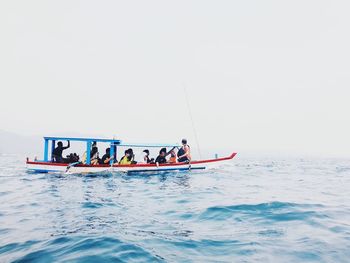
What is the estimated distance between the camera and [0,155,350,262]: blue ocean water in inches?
234

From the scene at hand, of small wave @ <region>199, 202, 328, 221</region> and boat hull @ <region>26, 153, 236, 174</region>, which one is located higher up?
boat hull @ <region>26, 153, 236, 174</region>

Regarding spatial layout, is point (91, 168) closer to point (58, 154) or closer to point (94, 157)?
point (94, 157)

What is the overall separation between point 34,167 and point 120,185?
8.46 m

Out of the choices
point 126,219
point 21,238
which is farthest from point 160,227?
point 21,238

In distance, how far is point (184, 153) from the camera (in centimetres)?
2214

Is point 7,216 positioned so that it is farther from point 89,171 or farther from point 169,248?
point 89,171

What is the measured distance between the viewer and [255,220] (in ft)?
28.7

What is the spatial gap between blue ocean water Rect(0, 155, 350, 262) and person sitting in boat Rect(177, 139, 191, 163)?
7.24 m

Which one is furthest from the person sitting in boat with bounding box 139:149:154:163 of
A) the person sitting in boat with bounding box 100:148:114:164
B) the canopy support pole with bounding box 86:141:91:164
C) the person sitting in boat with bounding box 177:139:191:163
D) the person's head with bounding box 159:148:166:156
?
the canopy support pole with bounding box 86:141:91:164

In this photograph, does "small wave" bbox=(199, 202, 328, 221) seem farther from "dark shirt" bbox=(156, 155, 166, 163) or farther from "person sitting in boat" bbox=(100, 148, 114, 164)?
"person sitting in boat" bbox=(100, 148, 114, 164)

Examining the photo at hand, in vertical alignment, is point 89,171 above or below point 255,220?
above

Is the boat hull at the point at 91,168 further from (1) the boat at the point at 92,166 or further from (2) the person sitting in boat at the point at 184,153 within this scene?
(2) the person sitting in boat at the point at 184,153

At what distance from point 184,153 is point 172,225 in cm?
1400

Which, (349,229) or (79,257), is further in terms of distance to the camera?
(349,229)
